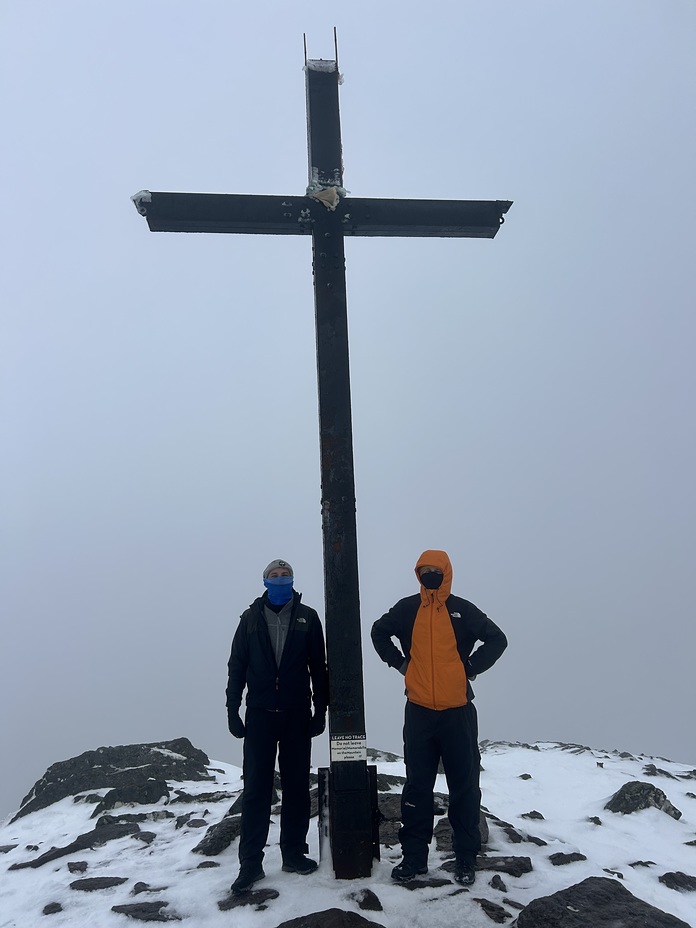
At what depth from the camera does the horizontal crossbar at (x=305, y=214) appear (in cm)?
613

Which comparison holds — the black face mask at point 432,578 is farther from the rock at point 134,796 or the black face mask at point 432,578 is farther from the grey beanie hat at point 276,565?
the rock at point 134,796

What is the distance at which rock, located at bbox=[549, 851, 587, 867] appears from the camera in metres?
6.03

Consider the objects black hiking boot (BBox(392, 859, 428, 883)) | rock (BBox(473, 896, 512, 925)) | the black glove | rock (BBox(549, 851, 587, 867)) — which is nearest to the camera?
rock (BBox(473, 896, 512, 925))

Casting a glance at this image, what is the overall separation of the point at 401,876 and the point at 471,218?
5.68 m

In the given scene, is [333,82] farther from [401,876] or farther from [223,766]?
[223,766]

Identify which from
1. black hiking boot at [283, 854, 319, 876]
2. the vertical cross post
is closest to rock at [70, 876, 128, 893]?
black hiking boot at [283, 854, 319, 876]

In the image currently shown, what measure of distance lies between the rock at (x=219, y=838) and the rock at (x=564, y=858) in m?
2.85

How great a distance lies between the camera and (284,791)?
18.8 ft

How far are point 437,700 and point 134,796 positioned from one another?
240 inches

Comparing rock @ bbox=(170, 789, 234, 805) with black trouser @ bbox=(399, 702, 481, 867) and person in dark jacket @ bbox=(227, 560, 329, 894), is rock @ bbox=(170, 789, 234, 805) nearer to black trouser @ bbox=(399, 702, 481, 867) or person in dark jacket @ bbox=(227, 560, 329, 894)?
person in dark jacket @ bbox=(227, 560, 329, 894)

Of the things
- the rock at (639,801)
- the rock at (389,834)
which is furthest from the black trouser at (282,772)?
the rock at (639,801)

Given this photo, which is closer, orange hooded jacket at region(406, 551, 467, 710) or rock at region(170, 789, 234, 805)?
orange hooded jacket at region(406, 551, 467, 710)

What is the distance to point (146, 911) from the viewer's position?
4.99 metres

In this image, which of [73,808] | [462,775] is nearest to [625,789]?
[462,775]
